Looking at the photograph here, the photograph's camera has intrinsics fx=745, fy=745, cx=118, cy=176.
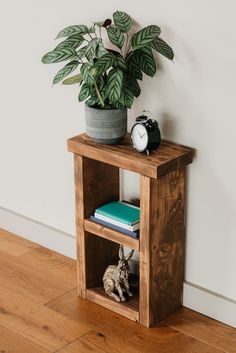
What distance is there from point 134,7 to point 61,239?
106cm

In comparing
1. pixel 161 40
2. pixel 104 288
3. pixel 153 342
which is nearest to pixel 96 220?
pixel 104 288

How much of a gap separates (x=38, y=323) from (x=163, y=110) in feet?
2.85

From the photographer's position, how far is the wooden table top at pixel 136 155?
2.39 meters

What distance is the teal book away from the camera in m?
2.58

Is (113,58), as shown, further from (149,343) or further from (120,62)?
(149,343)

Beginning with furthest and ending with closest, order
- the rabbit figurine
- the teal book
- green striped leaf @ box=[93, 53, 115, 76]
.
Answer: the rabbit figurine → the teal book → green striped leaf @ box=[93, 53, 115, 76]

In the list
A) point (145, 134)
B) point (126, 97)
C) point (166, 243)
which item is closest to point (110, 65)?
point (126, 97)

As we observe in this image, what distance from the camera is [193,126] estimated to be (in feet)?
8.18

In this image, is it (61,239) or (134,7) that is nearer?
(134,7)

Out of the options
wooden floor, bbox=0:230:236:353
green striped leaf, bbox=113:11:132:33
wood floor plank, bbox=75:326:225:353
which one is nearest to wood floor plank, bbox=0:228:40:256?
wooden floor, bbox=0:230:236:353

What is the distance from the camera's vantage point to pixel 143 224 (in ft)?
8.13

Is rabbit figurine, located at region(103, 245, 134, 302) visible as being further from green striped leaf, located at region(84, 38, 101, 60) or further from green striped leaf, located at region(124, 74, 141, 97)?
green striped leaf, located at region(84, 38, 101, 60)

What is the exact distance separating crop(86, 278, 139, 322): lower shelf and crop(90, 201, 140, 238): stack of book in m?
0.28

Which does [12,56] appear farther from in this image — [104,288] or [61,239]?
[104,288]
